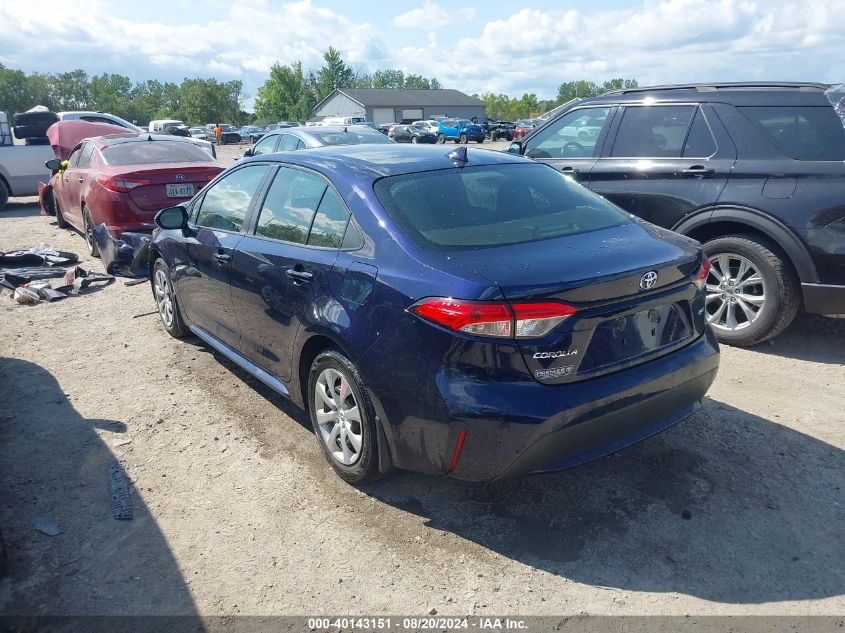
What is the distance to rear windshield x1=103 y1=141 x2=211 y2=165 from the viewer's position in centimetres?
875

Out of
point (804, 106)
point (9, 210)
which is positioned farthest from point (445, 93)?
point (804, 106)

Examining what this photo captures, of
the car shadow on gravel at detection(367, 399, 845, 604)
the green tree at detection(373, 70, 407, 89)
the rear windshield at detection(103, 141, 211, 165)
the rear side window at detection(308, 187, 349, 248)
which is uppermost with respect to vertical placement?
the green tree at detection(373, 70, 407, 89)

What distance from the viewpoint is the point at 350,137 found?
419 inches

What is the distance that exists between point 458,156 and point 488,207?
0.52 metres

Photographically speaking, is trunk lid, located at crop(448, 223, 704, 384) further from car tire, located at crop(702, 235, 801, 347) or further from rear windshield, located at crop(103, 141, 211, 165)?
rear windshield, located at crop(103, 141, 211, 165)

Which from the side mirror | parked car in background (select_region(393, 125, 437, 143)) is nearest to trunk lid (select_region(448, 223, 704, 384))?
the side mirror

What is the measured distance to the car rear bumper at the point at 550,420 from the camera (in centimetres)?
273

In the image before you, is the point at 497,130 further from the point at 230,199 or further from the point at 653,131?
the point at 230,199

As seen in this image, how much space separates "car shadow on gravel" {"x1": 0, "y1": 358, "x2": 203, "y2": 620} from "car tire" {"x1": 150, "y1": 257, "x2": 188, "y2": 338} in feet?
4.24

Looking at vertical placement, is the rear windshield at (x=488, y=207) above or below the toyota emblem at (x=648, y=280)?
above

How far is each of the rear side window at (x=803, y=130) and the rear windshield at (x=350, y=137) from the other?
20.0 feet

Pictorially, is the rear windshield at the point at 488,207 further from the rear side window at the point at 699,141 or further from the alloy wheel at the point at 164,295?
the alloy wheel at the point at 164,295

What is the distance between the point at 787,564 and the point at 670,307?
121cm

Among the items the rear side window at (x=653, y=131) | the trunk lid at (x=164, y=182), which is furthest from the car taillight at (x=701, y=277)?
the trunk lid at (x=164, y=182)
